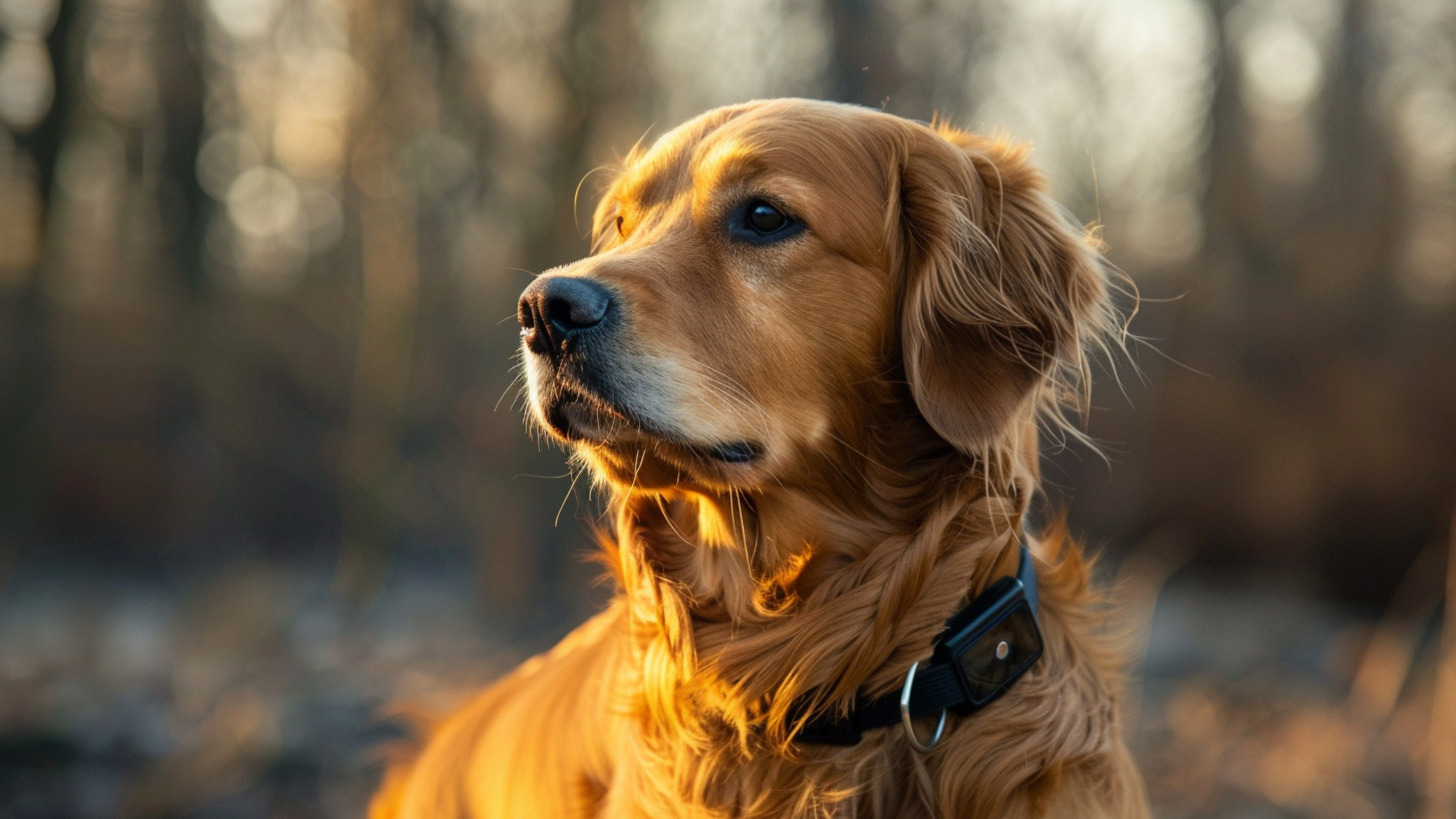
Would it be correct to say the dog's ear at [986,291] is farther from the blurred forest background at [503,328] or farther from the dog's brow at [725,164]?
the blurred forest background at [503,328]

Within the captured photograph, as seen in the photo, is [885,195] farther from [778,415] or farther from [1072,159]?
[1072,159]

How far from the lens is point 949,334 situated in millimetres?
2336

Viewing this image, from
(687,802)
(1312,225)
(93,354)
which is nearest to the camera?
(687,802)

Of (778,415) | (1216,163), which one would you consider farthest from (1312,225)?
(778,415)

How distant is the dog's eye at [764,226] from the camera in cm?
233

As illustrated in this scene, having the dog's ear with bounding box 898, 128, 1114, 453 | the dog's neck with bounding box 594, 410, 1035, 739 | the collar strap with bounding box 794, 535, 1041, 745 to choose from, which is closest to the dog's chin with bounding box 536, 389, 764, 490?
the dog's neck with bounding box 594, 410, 1035, 739

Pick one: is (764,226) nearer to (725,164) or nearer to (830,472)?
(725,164)

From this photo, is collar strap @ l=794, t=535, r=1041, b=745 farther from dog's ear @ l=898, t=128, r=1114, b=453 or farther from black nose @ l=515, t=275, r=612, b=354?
black nose @ l=515, t=275, r=612, b=354

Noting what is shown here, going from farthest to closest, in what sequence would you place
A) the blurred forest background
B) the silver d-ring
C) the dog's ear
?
the blurred forest background → the dog's ear → the silver d-ring

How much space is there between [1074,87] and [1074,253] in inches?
387

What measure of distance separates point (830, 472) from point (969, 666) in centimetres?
52

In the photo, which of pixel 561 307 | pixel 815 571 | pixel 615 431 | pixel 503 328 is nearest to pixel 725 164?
pixel 561 307

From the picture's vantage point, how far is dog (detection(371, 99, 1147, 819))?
209 centimetres

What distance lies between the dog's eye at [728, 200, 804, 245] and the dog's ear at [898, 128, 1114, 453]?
0.30 meters
